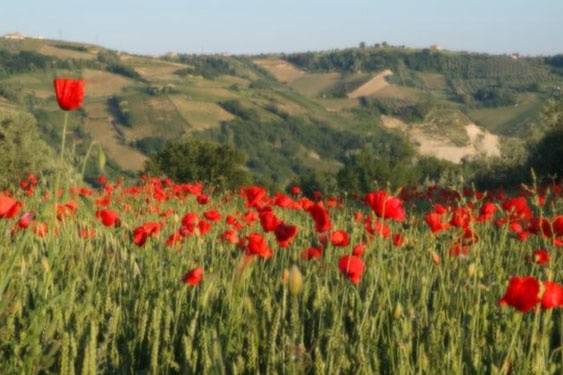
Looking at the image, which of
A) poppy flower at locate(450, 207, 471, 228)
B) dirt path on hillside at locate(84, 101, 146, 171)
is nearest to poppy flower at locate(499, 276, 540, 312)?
poppy flower at locate(450, 207, 471, 228)

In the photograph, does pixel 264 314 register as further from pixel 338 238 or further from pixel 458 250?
pixel 458 250

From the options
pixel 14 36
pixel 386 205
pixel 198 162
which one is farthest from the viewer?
pixel 14 36

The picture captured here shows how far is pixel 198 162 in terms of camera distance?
34.1 meters

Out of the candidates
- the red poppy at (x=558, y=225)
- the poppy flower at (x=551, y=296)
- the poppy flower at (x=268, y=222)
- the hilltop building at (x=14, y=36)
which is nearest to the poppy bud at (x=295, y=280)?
the poppy flower at (x=551, y=296)

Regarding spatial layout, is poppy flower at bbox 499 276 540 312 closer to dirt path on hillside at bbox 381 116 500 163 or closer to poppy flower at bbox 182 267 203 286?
poppy flower at bbox 182 267 203 286

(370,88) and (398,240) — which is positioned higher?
(398,240)

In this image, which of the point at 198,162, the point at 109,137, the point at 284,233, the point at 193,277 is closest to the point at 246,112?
the point at 109,137

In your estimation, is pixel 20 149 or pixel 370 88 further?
pixel 370 88

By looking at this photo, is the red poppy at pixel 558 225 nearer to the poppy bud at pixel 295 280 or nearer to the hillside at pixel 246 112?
the poppy bud at pixel 295 280

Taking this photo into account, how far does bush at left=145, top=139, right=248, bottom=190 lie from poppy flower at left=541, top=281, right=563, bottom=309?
2708 centimetres

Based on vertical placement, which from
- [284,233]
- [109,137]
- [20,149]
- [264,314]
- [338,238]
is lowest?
[109,137]

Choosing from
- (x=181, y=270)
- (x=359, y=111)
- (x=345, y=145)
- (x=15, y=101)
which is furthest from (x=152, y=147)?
(x=181, y=270)

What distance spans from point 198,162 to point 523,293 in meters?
32.0

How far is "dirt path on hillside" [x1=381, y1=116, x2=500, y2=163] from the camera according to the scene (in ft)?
424
